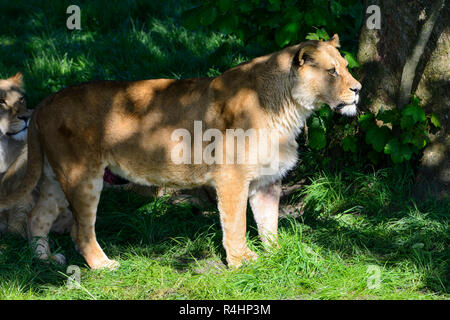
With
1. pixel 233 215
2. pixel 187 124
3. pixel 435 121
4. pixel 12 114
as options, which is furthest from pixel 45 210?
pixel 435 121

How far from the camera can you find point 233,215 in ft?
15.6

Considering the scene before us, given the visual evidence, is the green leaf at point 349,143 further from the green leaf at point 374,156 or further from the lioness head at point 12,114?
the lioness head at point 12,114

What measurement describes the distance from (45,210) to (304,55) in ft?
7.82

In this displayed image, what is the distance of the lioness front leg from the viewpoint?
187 inches

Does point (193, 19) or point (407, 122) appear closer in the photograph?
point (407, 122)

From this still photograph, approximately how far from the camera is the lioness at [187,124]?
4738mm

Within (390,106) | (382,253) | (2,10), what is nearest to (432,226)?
(382,253)

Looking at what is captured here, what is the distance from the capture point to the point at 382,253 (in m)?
4.98

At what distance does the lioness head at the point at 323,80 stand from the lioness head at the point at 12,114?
8.78 feet

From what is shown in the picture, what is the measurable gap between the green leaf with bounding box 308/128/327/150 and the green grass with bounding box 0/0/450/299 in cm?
35

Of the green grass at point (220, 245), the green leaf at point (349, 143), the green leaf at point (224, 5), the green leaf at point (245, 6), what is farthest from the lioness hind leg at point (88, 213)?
the green leaf at point (349, 143)

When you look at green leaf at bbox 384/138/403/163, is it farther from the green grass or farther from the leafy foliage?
the green grass

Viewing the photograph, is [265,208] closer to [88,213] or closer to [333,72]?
[333,72]

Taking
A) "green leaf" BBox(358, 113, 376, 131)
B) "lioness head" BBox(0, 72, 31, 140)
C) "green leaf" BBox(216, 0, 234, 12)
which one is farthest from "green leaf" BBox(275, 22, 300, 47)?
"lioness head" BBox(0, 72, 31, 140)
